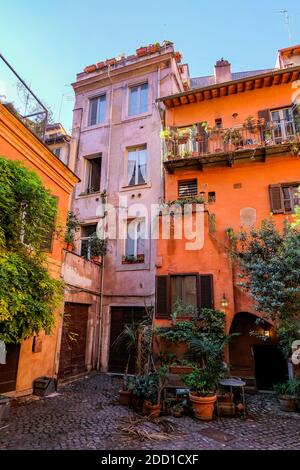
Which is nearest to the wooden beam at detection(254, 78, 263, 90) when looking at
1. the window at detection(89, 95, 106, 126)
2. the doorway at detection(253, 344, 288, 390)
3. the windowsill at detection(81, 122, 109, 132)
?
the windowsill at detection(81, 122, 109, 132)

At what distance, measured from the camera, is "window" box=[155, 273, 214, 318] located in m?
9.43

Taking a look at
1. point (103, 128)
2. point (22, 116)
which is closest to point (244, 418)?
point (22, 116)

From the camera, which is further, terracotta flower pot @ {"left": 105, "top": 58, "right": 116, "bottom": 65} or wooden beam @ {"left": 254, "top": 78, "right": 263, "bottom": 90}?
terracotta flower pot @ {"left": 105, "top": 58, "right": 116, "bottom": 65}

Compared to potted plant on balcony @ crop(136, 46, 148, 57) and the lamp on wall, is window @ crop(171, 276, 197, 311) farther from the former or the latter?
potted plant on balcony @ crop(136, 46, 148, 57)

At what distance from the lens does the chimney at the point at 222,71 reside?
1477 centimetres

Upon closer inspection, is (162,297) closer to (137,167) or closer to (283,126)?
(137,167)

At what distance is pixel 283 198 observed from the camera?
11.0m

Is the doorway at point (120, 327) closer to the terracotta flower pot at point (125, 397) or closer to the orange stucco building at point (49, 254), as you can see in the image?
the orange stucco building at point (49, 254)

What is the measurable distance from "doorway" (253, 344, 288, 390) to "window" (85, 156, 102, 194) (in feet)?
33.8

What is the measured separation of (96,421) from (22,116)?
8.14m

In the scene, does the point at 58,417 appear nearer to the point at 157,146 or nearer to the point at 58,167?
the point at 58,167

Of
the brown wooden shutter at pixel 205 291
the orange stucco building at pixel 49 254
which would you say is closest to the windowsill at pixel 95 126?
the orange stucco building at pixel 49 254

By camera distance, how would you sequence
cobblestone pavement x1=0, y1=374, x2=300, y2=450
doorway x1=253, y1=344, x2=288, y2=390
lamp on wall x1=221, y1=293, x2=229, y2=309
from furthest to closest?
doorway x1=253, y1=344, x2=288, y2=390 < lamp on wall x1=221, y1=293, x2=229, y2=309 < cobblestone pavement x1=0, y1=374, x2=300, y2=450

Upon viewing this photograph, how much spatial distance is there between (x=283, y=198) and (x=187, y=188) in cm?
383
